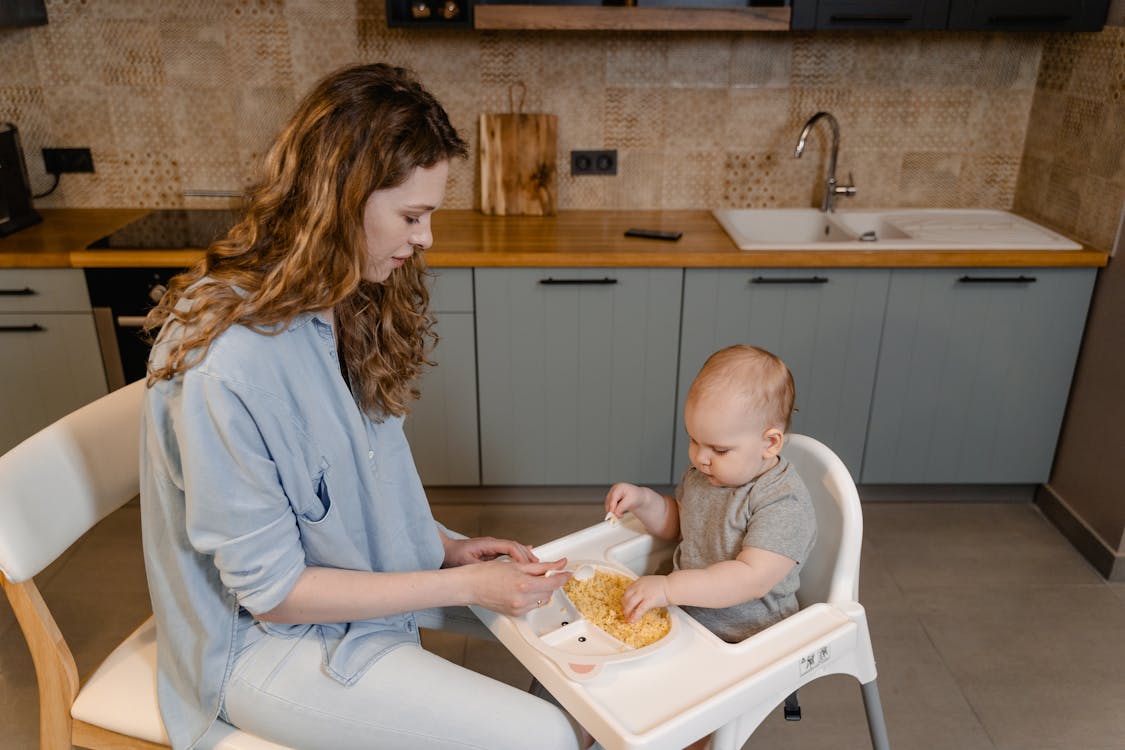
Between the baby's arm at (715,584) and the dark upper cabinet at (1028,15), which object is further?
the dark upper cabinet at (1028,15)

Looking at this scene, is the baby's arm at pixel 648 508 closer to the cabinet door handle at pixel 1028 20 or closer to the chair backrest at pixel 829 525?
the chair backrest at pixel 829 525

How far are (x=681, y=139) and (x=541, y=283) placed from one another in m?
0.78

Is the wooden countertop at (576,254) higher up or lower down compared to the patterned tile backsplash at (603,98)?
lower down

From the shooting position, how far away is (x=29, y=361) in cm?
251

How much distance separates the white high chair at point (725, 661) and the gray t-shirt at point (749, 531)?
1.8 inches

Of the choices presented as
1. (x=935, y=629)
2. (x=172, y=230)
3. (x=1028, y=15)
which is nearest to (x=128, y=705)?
(x=172, y=230)

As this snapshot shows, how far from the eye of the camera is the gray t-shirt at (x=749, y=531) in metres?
1.24

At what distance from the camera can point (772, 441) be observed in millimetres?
1267

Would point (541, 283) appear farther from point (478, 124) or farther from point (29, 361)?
point (29, 361)

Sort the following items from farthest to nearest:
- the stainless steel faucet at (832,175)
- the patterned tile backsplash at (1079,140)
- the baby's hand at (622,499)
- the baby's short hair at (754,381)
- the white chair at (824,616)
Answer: the stainless steel faucet at (832,175), the patterned tile backsplash at (1079,140), the baby's hand at (622,499), the baby's short hair at (754,381), the white chair at (824,616)

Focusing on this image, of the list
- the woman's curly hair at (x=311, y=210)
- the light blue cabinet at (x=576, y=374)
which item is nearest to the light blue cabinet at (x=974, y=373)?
the light blue cabinet at (x=576, y=374)

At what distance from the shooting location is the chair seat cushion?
3.83 ft

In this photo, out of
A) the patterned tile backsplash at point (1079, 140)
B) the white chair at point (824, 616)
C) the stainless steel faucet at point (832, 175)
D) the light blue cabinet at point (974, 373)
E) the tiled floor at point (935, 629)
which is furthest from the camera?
the stainless steel faucet at point (832, 175)

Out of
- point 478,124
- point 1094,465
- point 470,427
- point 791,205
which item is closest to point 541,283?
point 470,427
